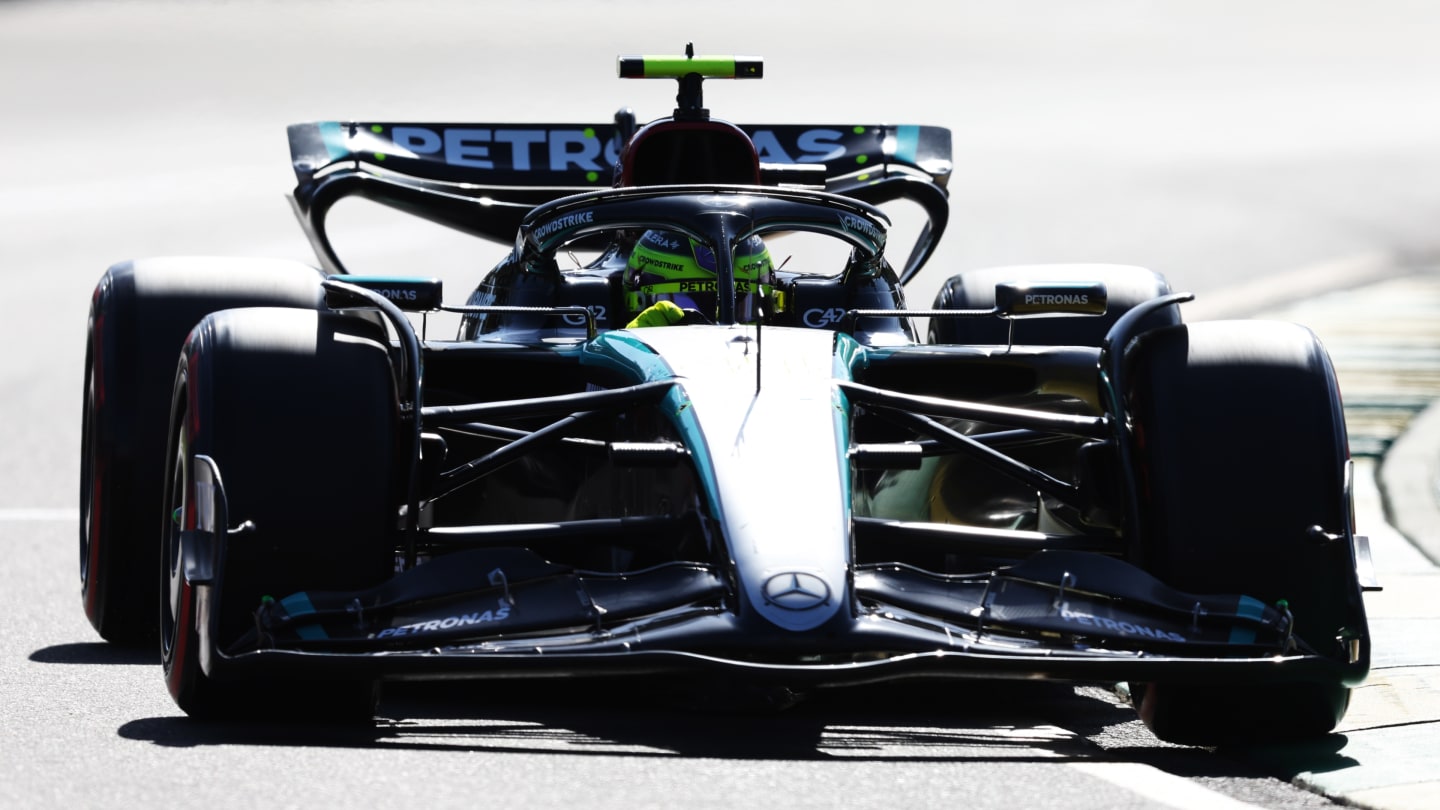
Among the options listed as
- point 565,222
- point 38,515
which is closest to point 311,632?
point 565,222

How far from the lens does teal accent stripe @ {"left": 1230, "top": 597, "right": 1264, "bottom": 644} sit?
5.73 meters

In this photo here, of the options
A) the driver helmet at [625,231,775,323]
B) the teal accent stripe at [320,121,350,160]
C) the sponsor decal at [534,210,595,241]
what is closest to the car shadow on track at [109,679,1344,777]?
the driver helmet at [625,231,775,323]

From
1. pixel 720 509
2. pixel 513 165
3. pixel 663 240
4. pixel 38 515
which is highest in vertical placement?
pixel 513 165

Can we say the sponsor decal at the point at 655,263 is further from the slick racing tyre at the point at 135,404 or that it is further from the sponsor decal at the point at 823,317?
the slick racing tyre at the point at 135,404

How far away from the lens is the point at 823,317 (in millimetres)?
8891

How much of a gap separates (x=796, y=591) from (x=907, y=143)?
6292 mm

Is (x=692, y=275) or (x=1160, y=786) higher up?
(x=692, y=275)

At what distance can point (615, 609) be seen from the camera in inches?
222

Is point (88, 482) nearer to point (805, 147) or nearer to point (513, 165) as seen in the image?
point (513, 165)

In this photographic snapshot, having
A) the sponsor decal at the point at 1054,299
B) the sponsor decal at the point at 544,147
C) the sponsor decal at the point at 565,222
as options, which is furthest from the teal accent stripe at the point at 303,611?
the sponsor decal at the point at 544,147

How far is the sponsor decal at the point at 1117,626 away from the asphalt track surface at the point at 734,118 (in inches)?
11.7

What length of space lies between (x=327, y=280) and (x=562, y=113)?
23.0 m

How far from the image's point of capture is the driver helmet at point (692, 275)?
8.11 meters

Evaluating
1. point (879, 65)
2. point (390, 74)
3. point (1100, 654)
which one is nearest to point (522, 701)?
point (1100, 654)
